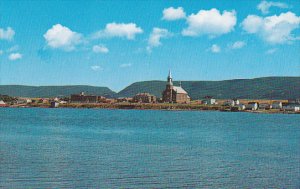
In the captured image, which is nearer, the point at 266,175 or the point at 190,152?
the point at 266,175

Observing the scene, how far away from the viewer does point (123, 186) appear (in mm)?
25500

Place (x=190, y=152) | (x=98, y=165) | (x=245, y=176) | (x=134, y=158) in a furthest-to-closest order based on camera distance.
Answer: (x=190, y=152) → (x=134, y=158) → (x=98, y=165) → (x=245, y=176)

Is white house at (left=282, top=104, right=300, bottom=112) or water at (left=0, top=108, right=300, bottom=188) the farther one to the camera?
white house at (left=282, top=104, right=300, bottom=112)

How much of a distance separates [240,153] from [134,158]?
1109 centimetres

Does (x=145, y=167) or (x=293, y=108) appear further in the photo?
(x=293, y=108)

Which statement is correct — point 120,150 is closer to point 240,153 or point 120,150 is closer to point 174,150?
point 174,150

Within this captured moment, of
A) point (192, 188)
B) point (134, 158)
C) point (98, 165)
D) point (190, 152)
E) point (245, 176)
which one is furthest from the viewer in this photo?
point (190, 152)

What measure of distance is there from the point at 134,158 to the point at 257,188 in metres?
13.5

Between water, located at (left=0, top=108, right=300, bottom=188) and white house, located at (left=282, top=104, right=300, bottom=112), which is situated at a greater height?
white house, located at (left=282, top=104, right=300, bottom=112)

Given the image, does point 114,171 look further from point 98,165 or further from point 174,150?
point 174,150

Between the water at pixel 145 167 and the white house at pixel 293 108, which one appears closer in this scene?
the water at pixel 145 167

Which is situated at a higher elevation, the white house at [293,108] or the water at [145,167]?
the white house at [293,108]

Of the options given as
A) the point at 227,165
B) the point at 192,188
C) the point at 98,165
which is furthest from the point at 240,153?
the point at 192,188

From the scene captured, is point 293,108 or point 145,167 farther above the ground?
point 293,108
